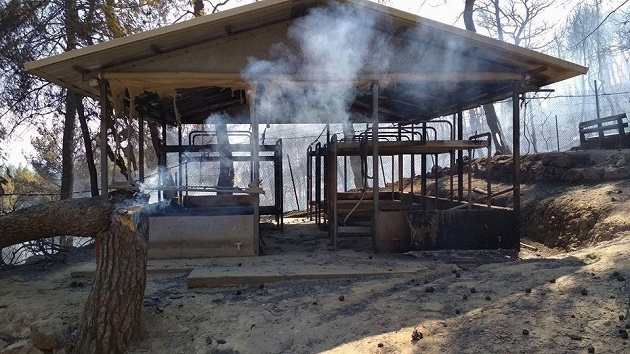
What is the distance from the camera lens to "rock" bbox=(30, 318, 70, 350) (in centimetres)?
455

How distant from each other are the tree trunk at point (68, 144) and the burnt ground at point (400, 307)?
18.5 feet

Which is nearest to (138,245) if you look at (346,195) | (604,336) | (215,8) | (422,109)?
(604,336)

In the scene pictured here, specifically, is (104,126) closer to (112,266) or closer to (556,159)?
(112,266)

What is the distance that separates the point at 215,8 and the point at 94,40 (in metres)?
4.96

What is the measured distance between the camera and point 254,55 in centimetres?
738

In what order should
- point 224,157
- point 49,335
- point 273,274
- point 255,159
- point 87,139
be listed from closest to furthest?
point 49,335 < point 273,274 < point 255,159 < point 224,157 < point 87,139

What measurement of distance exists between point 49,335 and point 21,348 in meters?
0.48

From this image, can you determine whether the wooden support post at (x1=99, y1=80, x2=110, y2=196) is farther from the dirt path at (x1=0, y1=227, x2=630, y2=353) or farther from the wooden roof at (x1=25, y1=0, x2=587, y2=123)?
the dirt path at (x1=0, y1=227, x2=630, y2=353)

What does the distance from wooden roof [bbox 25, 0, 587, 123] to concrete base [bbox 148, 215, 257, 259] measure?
202 centimetres

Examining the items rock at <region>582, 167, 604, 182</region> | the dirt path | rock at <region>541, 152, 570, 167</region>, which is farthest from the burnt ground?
rock at <region>541, 152, 570, 167</region>

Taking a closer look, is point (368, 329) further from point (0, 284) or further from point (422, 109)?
point (422, 109)

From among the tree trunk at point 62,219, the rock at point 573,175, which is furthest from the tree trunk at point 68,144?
the rock at point 573,175

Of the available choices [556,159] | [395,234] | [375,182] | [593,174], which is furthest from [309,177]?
[593,174]

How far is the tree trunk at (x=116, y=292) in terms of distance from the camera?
4.41 metres
